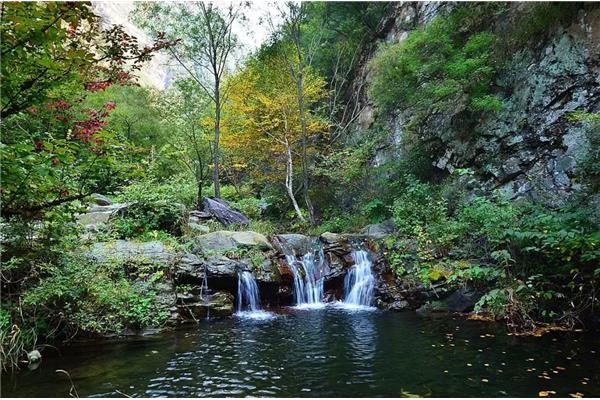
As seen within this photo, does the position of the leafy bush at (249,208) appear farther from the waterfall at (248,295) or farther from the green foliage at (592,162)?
the green foliage at (592,162)

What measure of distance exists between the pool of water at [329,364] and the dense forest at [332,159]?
0.81 meters

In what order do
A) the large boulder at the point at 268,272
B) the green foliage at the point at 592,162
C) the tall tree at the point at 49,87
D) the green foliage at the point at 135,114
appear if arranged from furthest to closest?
the green foliage at the point at 135,114 < the large boulder at the point at 268,272 < the green foliage at the point at 592,162 < the tall tree at the point at 49,87

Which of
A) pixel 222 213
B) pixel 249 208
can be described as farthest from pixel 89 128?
pixel 249 208

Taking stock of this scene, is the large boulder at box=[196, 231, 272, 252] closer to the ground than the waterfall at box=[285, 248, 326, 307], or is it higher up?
higher up

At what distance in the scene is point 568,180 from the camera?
8.77 meters

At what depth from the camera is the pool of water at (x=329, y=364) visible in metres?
4.65

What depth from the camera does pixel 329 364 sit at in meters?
5.49

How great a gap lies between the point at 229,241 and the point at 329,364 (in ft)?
19.1

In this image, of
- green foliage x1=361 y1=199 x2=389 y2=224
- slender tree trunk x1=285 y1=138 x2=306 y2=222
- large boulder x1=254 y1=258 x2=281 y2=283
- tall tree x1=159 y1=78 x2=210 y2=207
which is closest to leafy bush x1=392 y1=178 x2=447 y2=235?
green foliage x1=361 y1=199 x2=389 y2=224

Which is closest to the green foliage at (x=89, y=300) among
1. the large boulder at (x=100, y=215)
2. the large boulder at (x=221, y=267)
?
the large boulder at (x=221, y=267)

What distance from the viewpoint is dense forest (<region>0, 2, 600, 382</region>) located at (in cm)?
438

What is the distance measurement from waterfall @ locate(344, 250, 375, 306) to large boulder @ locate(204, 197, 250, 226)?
15.6 feet

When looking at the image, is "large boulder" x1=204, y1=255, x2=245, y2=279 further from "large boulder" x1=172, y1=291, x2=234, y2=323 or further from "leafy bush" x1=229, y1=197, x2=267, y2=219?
"leafy bush" x1=229, y1=197, x2=267, y2=219

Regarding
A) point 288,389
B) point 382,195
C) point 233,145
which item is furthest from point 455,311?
point 233,145
